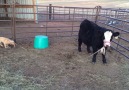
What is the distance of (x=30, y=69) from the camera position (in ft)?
15.0

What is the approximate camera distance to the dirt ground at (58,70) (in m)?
3.90

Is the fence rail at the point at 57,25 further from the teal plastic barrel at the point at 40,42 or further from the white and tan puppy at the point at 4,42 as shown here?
the teal plastic barrel at the point at 40,42

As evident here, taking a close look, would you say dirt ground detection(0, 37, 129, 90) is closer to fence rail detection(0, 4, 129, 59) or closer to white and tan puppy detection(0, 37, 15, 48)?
white and tan puppy detection(0, 37, 15, 48)

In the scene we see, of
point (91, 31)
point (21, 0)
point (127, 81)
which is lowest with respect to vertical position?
point (127, 81)

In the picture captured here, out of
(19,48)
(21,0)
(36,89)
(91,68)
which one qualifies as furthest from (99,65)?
(21,0)

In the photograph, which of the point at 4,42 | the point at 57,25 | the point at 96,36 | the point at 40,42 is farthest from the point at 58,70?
the point at 57,25

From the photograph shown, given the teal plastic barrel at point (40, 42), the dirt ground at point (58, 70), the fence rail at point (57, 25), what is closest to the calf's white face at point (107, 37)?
the dirt ground at point (58, 70)

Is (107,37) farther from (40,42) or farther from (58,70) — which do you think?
(40,42)

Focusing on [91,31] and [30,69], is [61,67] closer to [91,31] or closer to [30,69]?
[30,69]

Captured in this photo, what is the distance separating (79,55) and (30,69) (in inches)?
67.8

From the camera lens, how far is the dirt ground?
3896mm

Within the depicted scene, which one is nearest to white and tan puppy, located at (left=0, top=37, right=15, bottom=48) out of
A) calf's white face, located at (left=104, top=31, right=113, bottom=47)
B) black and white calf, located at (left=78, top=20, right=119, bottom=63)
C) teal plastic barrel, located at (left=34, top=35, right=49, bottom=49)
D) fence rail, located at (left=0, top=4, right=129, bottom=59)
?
fence rail, located at (left=0, top=4, right=129, bottom=59)

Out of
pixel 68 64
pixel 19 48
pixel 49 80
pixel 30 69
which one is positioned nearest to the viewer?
pixel 49 80

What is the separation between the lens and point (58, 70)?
4.58 m
